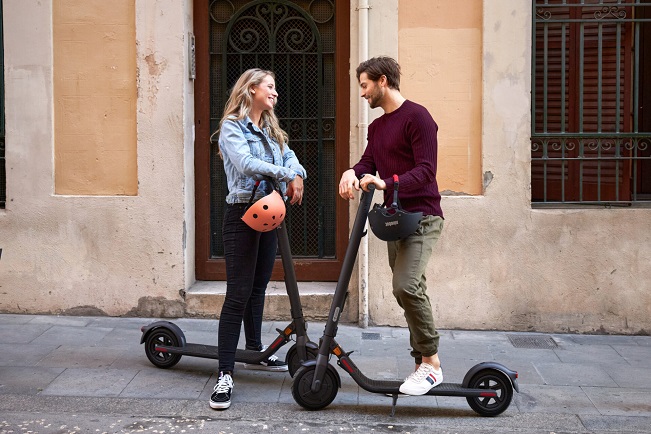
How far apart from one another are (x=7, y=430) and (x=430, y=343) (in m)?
2.42

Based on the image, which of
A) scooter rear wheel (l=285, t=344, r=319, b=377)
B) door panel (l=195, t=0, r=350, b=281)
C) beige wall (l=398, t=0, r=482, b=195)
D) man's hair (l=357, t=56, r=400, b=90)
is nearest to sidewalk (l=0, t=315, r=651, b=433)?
scooter rear wheel (l=285, t=344, r=319, b=377)

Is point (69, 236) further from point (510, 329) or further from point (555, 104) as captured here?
point (555, 104)

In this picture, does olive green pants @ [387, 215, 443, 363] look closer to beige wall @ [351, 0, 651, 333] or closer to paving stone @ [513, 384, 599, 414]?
paving stone @ [513, 384, 599, 414]

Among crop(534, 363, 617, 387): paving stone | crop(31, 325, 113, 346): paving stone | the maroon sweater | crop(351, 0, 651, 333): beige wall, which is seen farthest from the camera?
crop(351, 0, 651, 333): beige wall

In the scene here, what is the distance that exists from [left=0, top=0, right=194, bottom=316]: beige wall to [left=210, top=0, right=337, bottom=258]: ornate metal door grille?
1.37 ft

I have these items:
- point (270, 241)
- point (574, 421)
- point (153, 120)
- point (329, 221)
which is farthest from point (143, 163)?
point (574, 421)

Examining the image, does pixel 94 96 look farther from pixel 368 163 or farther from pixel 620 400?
pixel 620 400

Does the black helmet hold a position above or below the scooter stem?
above

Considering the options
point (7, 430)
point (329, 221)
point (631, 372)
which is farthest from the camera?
point (329, 221)

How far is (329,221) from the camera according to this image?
8102 mm

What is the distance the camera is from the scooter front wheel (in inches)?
209

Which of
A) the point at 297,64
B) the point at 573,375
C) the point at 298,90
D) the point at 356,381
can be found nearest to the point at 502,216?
the point at 573,375

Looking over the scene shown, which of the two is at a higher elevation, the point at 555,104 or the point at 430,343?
the point at 555,104

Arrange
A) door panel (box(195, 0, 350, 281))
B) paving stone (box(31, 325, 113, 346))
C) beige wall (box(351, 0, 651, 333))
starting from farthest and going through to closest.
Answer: door panel (box(195, 0, 350, 281)) < beige wall (box(351, 0, 651, 333)) < paving stone (box(31, 325, 113, 346))
